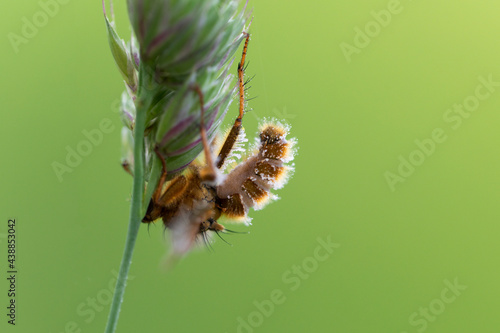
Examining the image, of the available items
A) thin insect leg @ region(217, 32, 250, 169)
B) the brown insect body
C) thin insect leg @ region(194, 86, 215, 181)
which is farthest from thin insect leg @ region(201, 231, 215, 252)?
thin insect leg @ region(194, 86, 215, 181)

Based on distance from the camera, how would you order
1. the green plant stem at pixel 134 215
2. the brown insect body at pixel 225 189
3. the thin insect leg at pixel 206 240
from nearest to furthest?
the green plant stem at pixel 134 215 → the brown insect body at pixel 225 189 → the thin insect leg at pixel 206 240

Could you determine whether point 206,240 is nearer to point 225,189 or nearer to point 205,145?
point 225,189

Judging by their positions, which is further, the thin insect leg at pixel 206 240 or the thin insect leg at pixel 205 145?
the thin insect leg at pixel 206 240

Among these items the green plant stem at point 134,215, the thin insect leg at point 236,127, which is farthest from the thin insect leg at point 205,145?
the thin insect leg at point 236,127

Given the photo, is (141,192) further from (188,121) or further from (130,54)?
(130,54)

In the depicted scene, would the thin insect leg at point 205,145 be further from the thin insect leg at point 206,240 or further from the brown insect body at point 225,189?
the thin insect leg at point 206,240

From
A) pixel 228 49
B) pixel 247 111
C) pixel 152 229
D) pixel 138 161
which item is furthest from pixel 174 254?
pixel 228 49

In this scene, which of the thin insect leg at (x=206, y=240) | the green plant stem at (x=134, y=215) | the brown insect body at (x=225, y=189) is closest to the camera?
the green plant stem at (x=134, y=215)

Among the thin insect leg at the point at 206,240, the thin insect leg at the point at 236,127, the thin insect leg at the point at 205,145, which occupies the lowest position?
the thin insect leg at the point at 206,240

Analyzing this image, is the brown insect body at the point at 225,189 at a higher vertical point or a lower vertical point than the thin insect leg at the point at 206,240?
higher
